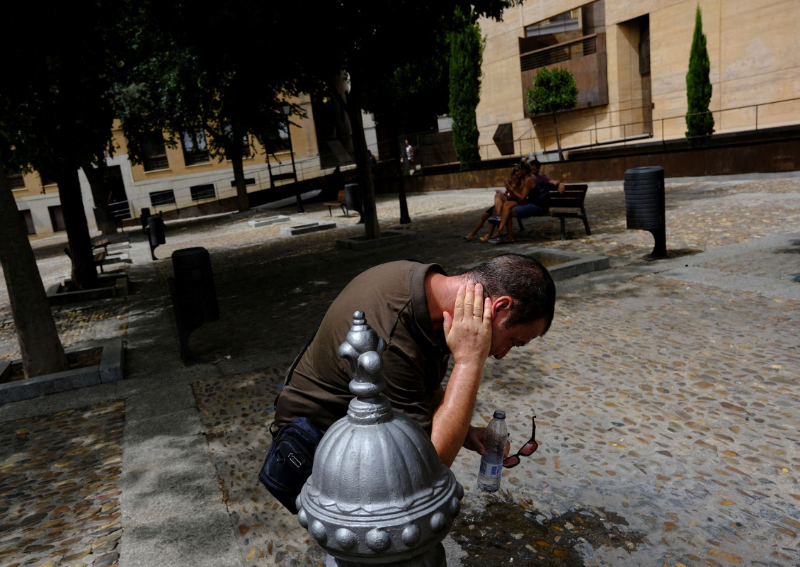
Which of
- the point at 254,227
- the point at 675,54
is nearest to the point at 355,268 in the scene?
the point at 254,227

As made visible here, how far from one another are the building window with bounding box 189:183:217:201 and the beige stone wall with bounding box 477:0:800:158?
17409 mm

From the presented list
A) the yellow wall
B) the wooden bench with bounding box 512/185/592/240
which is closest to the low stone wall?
the wooden bench with bounding box 512/185/592/240

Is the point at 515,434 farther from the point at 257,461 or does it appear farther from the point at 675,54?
the point at 675,54

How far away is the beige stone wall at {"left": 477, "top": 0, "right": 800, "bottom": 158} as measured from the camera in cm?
2066

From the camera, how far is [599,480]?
11.2 ft

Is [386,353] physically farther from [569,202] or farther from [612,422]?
[569,202]

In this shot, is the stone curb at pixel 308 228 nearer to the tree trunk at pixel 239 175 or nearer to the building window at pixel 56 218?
the tree trunk at pixel 239 175

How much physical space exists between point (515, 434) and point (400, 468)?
9.42 ft

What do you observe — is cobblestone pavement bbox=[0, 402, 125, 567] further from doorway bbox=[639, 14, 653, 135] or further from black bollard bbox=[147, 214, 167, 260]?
doorway bbox=[639, 14, 653, 135]

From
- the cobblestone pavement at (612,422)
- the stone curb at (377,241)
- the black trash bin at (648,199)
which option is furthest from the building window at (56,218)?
the black trash bin at (648,199)

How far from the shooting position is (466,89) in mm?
29844

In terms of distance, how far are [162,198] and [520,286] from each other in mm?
39239

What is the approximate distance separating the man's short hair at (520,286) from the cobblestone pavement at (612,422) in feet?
4.71

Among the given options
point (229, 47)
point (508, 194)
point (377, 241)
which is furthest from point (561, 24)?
point (229, 47)
